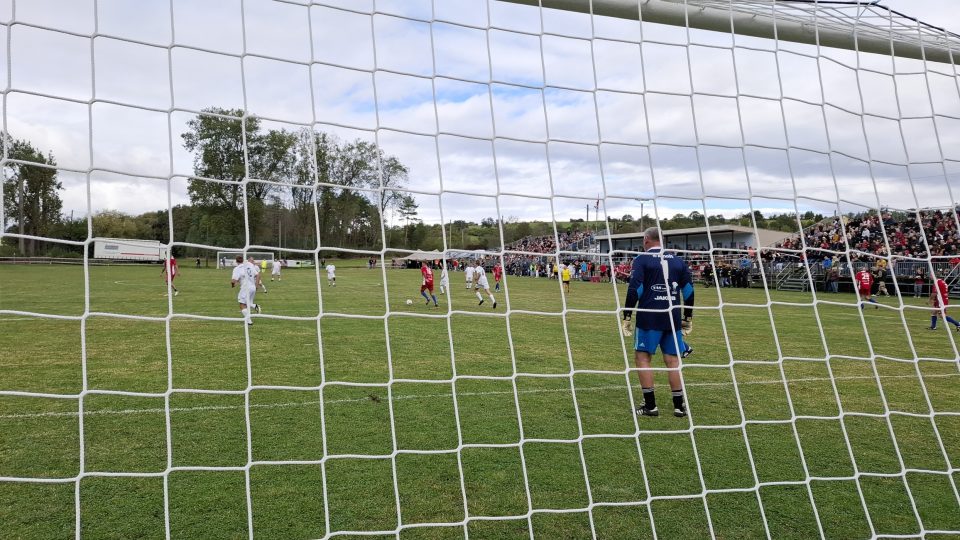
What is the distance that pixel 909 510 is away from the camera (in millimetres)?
3428

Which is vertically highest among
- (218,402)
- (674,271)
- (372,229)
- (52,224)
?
(52,224)

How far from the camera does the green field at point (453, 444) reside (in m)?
3.16

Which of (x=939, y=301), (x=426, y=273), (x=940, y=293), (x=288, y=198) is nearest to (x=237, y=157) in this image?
(x=288, y=198)

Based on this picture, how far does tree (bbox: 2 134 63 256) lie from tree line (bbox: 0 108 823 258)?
11 mm

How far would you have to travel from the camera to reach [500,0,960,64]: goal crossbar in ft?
12.0

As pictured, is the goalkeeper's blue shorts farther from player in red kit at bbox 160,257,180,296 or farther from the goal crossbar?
player in red kit at bbox 160,257,180,296

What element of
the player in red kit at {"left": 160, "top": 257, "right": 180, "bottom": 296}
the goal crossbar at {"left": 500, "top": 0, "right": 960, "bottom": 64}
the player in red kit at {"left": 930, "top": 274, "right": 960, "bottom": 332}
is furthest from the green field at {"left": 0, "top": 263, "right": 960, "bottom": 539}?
the goal crossbar at {"left": 500, "top": 0, "right": 960, "bottom": 64}

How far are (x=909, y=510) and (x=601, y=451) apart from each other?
1.86 meters

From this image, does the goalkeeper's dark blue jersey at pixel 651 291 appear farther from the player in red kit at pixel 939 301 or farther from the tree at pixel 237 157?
the tree at pixel 237 157

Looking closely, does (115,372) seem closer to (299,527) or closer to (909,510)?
(299,527)

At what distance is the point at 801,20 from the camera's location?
3.81 m

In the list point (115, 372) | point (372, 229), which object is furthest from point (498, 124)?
point (115, 372)

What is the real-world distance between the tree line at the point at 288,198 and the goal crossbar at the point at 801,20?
1236mm

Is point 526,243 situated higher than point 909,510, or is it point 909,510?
point 526,243
